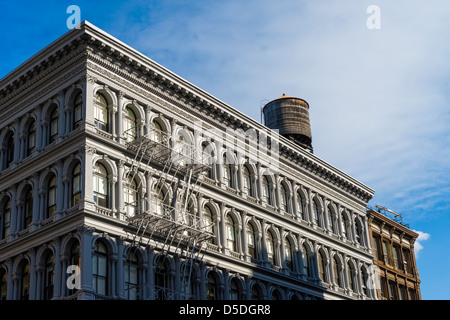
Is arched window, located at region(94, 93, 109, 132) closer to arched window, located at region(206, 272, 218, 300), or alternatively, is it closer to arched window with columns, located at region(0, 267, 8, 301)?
arched window with columns, located at region(0, 267, 8, 301)

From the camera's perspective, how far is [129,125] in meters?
40.9

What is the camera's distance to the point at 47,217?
38.8m

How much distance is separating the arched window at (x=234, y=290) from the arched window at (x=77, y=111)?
45.4 ft

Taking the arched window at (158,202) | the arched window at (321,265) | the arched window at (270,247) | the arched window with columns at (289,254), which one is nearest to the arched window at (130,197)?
the arched window at (158,202)

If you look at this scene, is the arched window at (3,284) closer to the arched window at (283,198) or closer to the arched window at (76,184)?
the arched window at (76,184)

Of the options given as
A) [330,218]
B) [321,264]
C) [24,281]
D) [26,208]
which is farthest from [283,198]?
[24,281]

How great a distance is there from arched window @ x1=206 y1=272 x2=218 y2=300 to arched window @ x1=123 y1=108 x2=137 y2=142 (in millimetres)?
9502

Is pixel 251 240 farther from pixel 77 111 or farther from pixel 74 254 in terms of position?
pixel 77 111

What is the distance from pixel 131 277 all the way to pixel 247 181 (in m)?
14.1

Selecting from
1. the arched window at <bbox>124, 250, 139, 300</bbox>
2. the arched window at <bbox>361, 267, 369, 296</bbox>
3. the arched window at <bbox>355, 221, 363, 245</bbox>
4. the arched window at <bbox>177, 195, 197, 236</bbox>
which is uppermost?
the arched window at <bbox>355, 221, 363, 245</bbox>

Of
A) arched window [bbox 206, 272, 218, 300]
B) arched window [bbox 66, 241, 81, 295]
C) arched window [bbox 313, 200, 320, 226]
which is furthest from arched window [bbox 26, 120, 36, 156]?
arched window [bbox 313, 200, 320, 226]

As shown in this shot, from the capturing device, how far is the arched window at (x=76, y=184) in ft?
123

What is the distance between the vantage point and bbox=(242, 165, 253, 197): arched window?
48656 millimetres
